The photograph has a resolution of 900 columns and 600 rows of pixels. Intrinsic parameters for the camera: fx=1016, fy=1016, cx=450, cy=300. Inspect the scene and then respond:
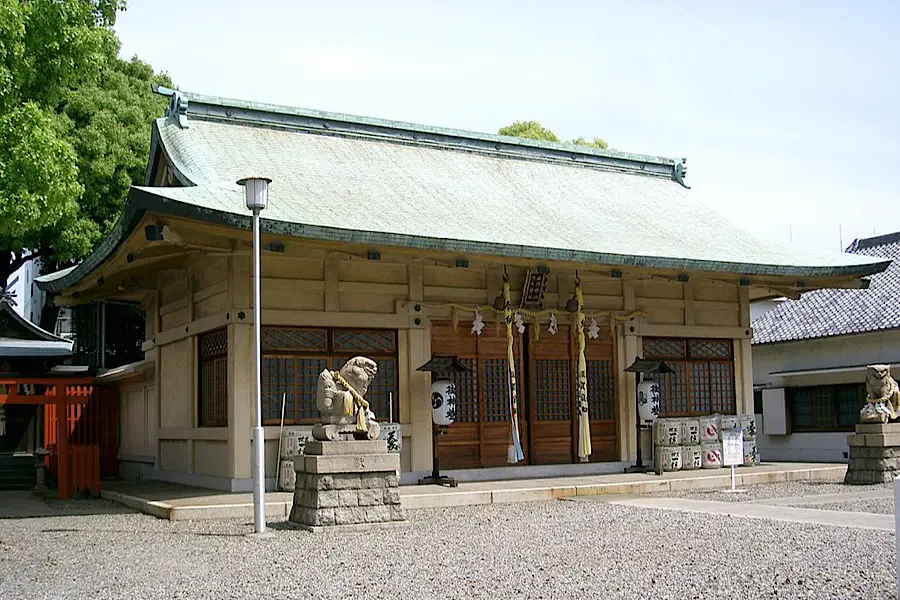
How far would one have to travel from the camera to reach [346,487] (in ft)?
36.0

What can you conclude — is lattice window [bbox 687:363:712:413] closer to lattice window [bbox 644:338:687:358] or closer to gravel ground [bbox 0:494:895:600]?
lattice window [bbox 644:338:687:358]

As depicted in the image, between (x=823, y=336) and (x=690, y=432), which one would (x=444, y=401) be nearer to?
(x=690, y=432)

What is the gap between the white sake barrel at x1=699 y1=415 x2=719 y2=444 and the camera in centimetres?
1753

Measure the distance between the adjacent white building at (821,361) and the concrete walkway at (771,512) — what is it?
1021cm

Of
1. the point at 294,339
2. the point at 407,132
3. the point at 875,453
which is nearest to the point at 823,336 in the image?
the point at 875,453

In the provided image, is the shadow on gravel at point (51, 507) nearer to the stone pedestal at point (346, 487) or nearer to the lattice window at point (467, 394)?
the stone pedestal at point (346, 487)

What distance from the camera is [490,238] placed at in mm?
14266

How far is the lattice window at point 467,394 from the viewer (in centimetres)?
1594

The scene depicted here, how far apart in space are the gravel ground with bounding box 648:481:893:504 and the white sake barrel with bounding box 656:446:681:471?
5.22 feet

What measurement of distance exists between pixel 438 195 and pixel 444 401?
349 centimetres

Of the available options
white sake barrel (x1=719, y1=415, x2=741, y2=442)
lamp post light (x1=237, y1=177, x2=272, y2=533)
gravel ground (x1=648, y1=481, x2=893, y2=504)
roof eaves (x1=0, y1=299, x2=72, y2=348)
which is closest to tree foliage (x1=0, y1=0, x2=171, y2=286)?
lamp post light (x1=237, y1=177, x2=272, y2=533)

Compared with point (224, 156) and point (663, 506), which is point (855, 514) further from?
point (224, 156)

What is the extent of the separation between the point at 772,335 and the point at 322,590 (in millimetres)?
19290

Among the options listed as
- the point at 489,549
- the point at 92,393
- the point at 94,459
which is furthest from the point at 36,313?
the point at 489,549
